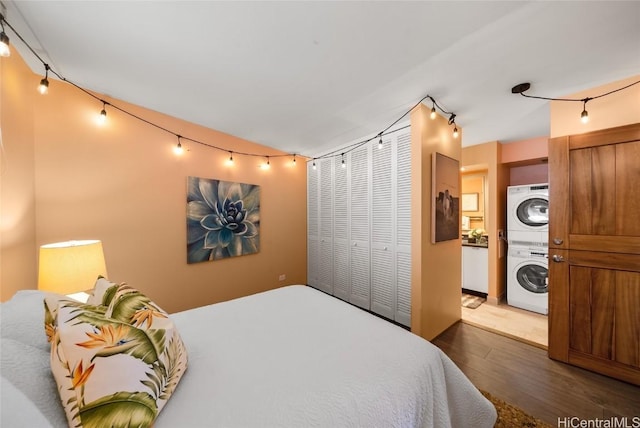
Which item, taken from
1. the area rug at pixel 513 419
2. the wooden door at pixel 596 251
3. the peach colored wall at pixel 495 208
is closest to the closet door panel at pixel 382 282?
the area rug at pixel 513 419

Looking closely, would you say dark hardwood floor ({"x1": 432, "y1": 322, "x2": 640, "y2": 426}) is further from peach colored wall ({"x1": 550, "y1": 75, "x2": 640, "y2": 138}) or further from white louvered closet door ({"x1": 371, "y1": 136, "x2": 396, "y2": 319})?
peach colored wall ({"x1": 550, "y1": 75, "x2": 640, "y2": 138})

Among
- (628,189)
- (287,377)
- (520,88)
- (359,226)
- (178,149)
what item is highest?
(520,88)

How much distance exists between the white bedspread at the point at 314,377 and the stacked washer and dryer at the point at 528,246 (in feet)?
Result: 9.22

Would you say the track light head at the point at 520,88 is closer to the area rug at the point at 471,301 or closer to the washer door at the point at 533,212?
the washer door at the point at 533,212

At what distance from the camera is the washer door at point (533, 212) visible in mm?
3173

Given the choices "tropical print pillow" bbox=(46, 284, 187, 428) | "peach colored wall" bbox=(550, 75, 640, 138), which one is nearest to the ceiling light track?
"peach colored wall" bbox=(550, 75, 640, 138)

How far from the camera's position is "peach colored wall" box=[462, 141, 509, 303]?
3.50m

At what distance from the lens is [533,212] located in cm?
328

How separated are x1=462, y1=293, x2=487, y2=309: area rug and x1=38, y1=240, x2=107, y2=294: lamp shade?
14.1 feet

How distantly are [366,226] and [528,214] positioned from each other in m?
2.33

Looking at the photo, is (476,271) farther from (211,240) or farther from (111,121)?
(111,121)

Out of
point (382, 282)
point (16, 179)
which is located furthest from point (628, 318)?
point (16, 179)

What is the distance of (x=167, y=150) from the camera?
8.68ft

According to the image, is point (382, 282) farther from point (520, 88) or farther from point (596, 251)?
point (520, 88)
